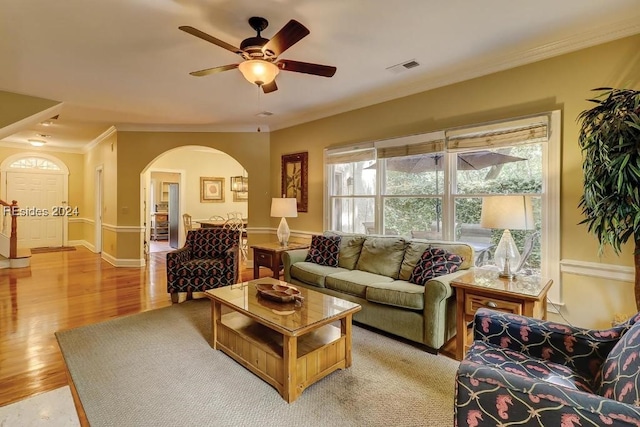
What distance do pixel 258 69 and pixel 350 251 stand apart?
2.31 m

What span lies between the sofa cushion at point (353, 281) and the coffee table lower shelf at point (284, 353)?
0.61 metres

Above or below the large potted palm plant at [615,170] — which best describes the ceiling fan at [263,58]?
above

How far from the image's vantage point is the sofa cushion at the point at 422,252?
3.10m

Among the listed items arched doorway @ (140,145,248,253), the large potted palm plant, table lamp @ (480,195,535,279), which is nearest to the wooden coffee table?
table lamp @ (480,195,535,279)

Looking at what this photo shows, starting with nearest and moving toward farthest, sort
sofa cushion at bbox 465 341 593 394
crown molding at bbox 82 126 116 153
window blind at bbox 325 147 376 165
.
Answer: sofa cushion at bbox 465 341 593 394 < window blind at bbox 325 147 376 165 < crown molding at bbox 82 126 116 153

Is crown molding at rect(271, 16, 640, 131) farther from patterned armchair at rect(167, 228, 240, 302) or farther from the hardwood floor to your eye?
the hardwood floor

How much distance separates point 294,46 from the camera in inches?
111

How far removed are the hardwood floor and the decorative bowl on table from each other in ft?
5.06

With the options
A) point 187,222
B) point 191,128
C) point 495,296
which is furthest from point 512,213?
point 187,222

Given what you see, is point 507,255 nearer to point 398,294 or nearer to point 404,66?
point 398,294

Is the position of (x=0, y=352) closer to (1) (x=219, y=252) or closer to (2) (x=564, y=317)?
(1) (x=219, y=252)

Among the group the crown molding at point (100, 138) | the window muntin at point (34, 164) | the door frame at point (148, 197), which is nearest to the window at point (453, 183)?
the door frame at point (148, 197)

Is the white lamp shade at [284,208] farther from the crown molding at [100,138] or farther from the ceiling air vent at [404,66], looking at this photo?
the crown molding at [100,138]

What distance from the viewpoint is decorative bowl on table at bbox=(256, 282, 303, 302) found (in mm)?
2502
